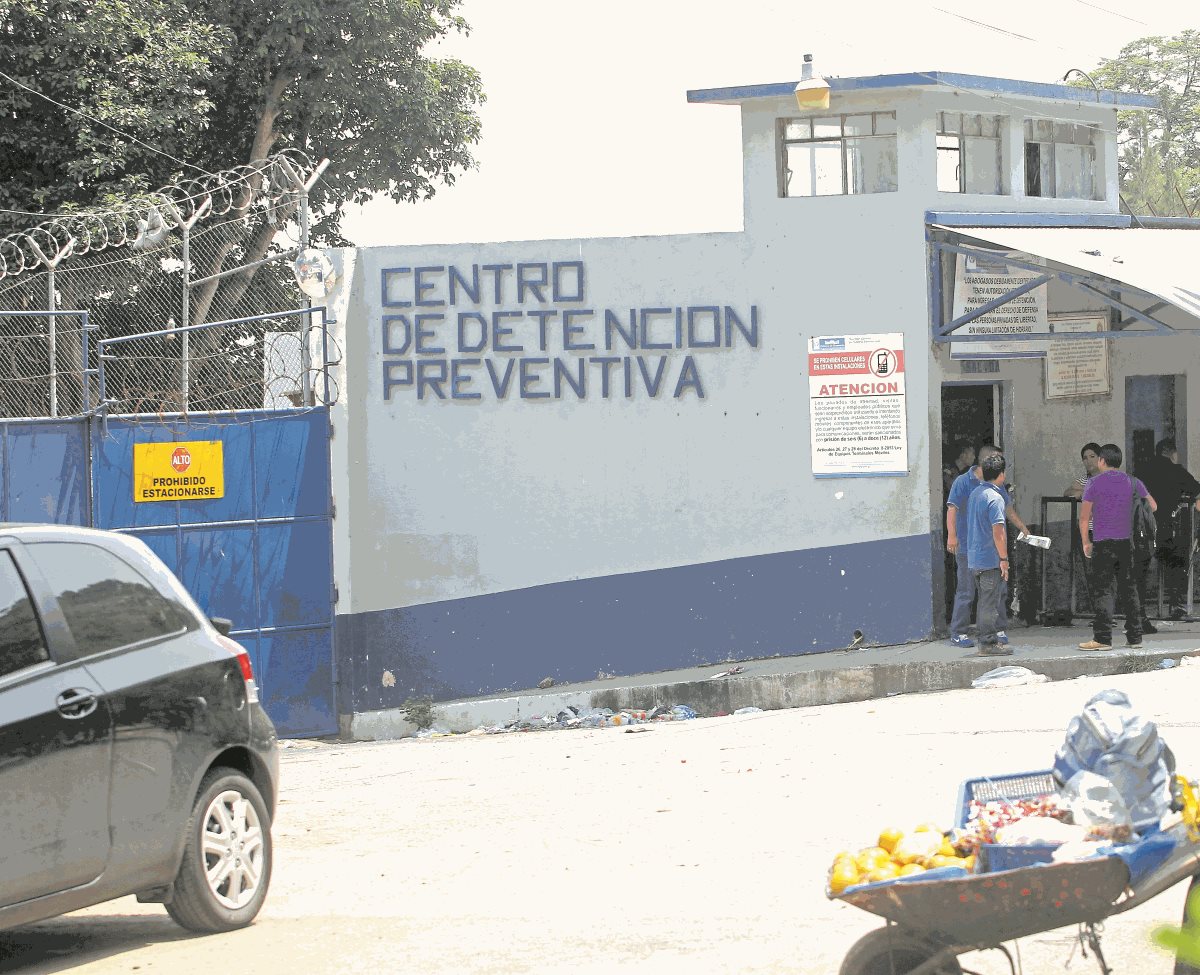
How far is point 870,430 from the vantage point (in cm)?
1495

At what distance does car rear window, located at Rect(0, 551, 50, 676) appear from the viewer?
563 centimetres

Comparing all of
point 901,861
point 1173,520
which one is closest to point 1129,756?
point 901,861

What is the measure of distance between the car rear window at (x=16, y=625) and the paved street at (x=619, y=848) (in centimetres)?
116

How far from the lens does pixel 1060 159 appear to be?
54.4ft

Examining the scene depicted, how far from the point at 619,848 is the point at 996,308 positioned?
932cm

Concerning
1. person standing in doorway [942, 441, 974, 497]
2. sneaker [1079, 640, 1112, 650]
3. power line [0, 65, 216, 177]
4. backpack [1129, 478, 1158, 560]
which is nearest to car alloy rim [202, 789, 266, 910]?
sneaker [1079, 640, 1112, 650]

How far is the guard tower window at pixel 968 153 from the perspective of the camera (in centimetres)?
1536

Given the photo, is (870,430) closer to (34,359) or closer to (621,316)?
(621,316)

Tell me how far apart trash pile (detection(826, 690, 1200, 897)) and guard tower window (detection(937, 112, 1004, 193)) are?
36.1 feet

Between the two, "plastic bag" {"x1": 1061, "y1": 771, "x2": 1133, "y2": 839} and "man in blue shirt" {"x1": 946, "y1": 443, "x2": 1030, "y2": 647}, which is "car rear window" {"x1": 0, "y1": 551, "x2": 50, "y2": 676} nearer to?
"plastic bag" {"x1": 1061, "y1": 771, "x2": 1133, "y2": 839}

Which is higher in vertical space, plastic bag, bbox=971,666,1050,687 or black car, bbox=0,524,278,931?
black car, bbox=0,524,278,931

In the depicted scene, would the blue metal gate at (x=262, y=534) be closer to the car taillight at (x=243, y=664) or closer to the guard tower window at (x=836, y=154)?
the guard tower window at (x=836, y=154)

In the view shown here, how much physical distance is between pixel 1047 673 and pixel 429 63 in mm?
18798

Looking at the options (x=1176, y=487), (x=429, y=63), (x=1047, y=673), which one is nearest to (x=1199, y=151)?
(x=429, y=63)
